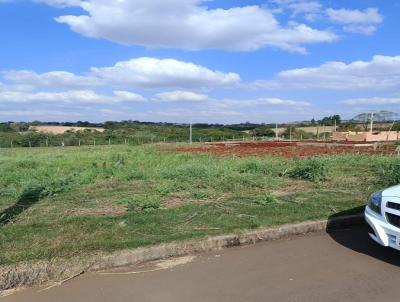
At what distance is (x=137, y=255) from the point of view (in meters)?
5.33

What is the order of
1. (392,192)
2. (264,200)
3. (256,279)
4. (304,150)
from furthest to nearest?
(304,150) < (264,200) < (392,192) < (256,279)

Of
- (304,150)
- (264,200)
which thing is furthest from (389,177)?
(304,150)

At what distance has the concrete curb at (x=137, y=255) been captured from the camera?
4.70 m

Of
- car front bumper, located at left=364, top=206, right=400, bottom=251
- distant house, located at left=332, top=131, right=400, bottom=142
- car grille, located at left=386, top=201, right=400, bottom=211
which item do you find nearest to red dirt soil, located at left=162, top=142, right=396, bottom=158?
distant house, located at left=332, top=131, right=400, bottom=142

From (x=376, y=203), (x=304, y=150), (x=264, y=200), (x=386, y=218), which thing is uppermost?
(x=376, y=203)

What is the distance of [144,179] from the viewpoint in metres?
12.1

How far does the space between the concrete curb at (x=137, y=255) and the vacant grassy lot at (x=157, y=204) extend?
0.18 meters

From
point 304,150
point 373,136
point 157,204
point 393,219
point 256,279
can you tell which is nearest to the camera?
point 256,279

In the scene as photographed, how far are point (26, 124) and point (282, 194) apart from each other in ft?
283

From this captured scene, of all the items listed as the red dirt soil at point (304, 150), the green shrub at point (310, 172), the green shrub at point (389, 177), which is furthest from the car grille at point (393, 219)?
the red dirt soil at point (304, 150)

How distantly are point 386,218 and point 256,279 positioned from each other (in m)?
1.81

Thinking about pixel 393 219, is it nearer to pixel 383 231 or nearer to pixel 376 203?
pixel 383 231

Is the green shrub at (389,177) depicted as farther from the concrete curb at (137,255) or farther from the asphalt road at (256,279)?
the asphalt road at (256,279)

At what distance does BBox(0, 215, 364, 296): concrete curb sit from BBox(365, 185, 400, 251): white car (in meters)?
1.29
